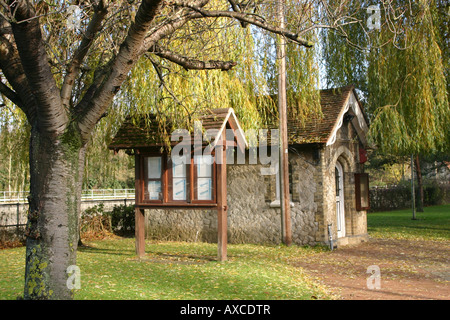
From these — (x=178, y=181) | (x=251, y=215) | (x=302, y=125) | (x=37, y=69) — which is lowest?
(x=251, y=215)

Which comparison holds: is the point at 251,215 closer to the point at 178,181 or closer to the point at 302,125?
the point at 302,125

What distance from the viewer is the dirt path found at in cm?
895

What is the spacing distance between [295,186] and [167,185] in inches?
205

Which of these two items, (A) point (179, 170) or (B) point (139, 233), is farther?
(B) point (139, 233)

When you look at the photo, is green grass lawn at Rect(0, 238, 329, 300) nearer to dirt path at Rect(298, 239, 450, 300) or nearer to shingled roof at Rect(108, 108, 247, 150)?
dirt path at Rect(298, 239, 450, 300)

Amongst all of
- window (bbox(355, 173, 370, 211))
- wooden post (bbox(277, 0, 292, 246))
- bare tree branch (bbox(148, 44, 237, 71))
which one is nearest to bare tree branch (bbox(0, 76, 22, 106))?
bare tree branch (bbox(148, 44, 237, 71))

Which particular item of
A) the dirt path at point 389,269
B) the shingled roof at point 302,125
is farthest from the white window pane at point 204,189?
the dirt path at point 389,269

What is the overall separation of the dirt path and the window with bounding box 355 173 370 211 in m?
1.39

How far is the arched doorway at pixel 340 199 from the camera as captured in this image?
17.1m

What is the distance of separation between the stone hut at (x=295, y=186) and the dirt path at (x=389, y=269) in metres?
1.38

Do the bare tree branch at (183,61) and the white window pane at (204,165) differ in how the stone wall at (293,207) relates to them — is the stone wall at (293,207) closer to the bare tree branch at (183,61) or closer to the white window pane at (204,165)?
the white window pane at (204,165)

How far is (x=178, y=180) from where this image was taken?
1242 centimetres

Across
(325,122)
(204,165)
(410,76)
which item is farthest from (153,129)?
(410,76)
